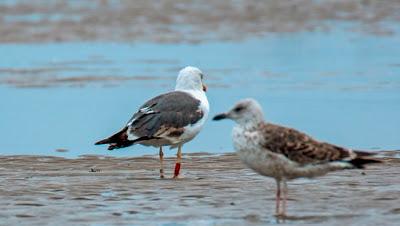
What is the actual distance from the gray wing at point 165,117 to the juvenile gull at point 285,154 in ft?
7.76

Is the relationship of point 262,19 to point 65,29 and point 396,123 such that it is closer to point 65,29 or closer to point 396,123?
point 65,29

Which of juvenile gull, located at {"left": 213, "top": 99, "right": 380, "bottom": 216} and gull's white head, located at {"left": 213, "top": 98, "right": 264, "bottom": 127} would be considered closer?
juvenile gull, located at {"left": 213, "top": 99, "right": 380, "bottom": 216}

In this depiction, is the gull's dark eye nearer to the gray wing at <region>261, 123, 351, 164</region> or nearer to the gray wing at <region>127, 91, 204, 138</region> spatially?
the gray wing at <region>261, 123, 351, 164</region>

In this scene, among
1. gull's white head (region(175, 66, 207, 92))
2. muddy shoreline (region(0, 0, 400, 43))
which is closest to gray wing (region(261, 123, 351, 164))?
gull's white head (region(175, 66, 207, 92))

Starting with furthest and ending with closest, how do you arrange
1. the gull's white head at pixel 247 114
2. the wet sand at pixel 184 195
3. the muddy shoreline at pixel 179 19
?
the muddy shoreline at pixel 179 19 < the gull's white head at pixel 247 114 < the wet sand at pixel 184 195

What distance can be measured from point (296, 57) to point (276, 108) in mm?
5361

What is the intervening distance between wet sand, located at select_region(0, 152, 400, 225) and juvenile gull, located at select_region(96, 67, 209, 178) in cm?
35

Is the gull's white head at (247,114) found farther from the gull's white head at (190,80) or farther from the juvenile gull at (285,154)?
the gull's white head at (190,80)

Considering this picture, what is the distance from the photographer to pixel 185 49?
22312mm

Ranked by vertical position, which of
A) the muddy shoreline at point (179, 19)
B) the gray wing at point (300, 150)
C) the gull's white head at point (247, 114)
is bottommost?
the gray wing at point (300, 150)

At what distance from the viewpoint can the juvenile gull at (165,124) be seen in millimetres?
11602

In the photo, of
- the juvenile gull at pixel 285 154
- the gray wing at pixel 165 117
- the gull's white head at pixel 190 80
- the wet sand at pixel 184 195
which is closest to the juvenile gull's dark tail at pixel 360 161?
the juvenile gull at pixel 285 154

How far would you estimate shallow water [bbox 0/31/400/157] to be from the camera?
1430cm

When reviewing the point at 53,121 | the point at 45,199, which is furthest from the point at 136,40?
the point at 45,199
